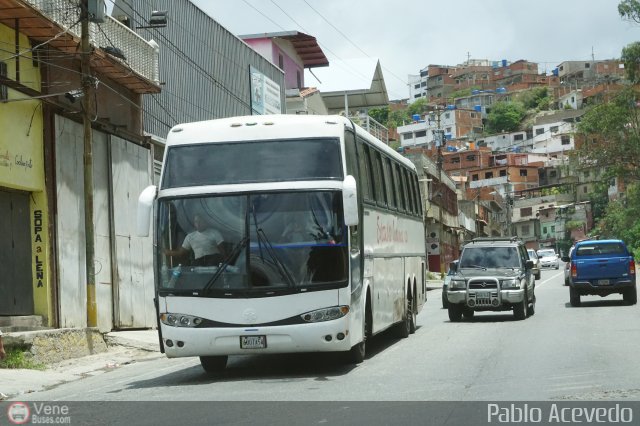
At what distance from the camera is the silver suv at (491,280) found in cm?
2516

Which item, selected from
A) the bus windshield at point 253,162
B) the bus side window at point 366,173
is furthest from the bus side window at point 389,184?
the bus windshield at point 253,162

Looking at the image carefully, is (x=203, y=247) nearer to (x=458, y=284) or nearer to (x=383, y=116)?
(x=458, y=284)

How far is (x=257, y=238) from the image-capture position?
14.2 metres

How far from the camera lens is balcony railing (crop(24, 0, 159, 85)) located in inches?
867

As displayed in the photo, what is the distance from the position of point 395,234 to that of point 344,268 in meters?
5.56

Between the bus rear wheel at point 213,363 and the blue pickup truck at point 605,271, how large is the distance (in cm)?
1605

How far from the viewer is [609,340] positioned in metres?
18.6

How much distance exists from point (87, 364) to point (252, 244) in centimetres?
678

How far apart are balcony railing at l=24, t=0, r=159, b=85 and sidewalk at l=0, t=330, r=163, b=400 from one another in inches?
255
